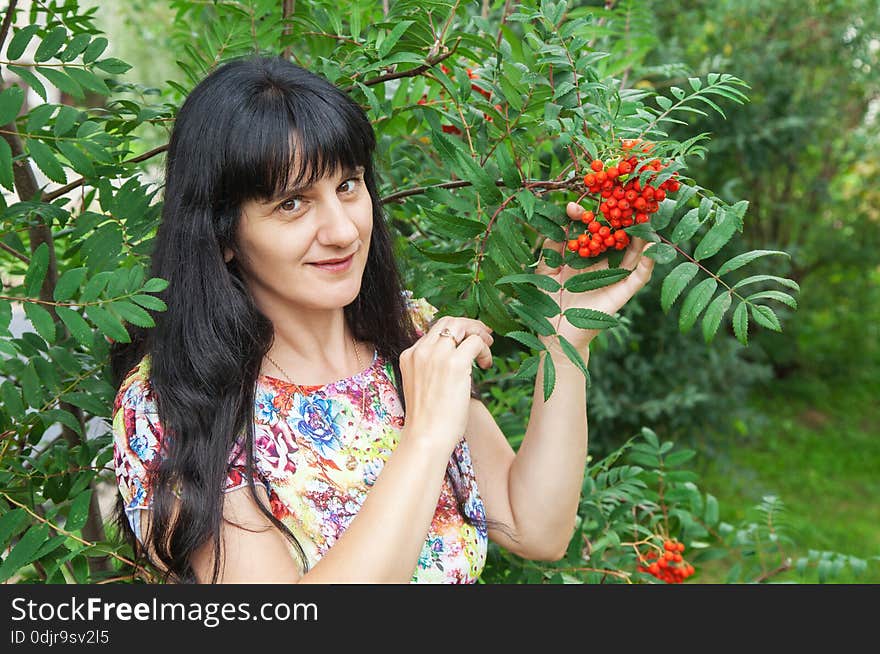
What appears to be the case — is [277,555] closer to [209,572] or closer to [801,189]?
[209,572]

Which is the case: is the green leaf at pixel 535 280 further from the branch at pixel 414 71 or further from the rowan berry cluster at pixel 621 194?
the branch at pixel 414 71

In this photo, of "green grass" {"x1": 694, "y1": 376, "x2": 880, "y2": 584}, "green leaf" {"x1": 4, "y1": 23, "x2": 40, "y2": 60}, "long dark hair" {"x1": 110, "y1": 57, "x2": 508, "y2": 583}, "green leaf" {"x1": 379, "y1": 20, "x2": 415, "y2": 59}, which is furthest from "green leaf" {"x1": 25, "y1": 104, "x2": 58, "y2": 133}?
"green grass" {"x1": 694, "y1": 376, "x2": 880, "y2": 584}

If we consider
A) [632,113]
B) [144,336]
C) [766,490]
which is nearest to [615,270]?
[632,113]

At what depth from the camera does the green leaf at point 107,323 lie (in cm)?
122

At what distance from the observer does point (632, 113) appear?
4.35 ft

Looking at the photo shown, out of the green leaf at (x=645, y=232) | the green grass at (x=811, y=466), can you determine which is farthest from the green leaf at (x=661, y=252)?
the green grass at (x=811, y=466)

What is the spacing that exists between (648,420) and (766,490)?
982 millimetres

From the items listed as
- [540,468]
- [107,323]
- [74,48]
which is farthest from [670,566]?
[74,48]

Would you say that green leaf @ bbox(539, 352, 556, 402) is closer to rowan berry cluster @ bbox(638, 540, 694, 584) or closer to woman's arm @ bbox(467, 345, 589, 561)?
woman's arm @ bbox(467, 345, 589, 561)

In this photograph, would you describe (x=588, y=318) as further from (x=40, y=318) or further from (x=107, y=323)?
(x=40, y=318)

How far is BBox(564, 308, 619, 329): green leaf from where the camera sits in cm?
131

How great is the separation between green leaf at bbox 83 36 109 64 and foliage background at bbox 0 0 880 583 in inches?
0.9

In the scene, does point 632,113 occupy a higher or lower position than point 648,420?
higher

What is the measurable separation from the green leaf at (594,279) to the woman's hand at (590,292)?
42mm
